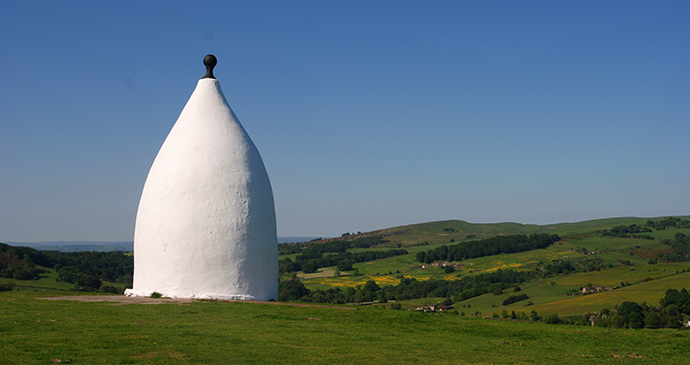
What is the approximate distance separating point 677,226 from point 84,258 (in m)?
134

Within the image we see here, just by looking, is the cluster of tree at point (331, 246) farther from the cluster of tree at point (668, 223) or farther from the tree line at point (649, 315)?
the tree line at point (649, 315)

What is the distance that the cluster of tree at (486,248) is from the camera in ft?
379

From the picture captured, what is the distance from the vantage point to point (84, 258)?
64.0 meters

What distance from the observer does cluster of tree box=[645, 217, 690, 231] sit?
458 feet

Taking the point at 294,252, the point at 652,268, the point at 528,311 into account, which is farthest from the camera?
the point at 294,252

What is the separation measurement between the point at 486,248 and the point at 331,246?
39238 millimetres

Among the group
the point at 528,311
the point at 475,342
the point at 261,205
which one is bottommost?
the point at 528,311

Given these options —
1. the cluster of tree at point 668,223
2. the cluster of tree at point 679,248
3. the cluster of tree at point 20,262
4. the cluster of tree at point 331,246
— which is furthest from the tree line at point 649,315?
the cluster of tree at point 668,223

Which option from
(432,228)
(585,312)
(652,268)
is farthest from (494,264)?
(432,228)

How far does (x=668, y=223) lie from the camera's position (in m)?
144

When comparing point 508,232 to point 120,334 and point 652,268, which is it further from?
point 120,334

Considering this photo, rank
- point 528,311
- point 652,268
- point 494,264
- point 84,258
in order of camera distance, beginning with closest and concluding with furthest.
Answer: point 528,311, point 84,258, point 652,268, point 494,264

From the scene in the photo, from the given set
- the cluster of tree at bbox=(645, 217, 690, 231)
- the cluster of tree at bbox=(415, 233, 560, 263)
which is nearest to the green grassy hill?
the cluster of tree at bbox=(415, 233, 560, 263)

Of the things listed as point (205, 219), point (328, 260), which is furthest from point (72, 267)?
point (328, 260)
